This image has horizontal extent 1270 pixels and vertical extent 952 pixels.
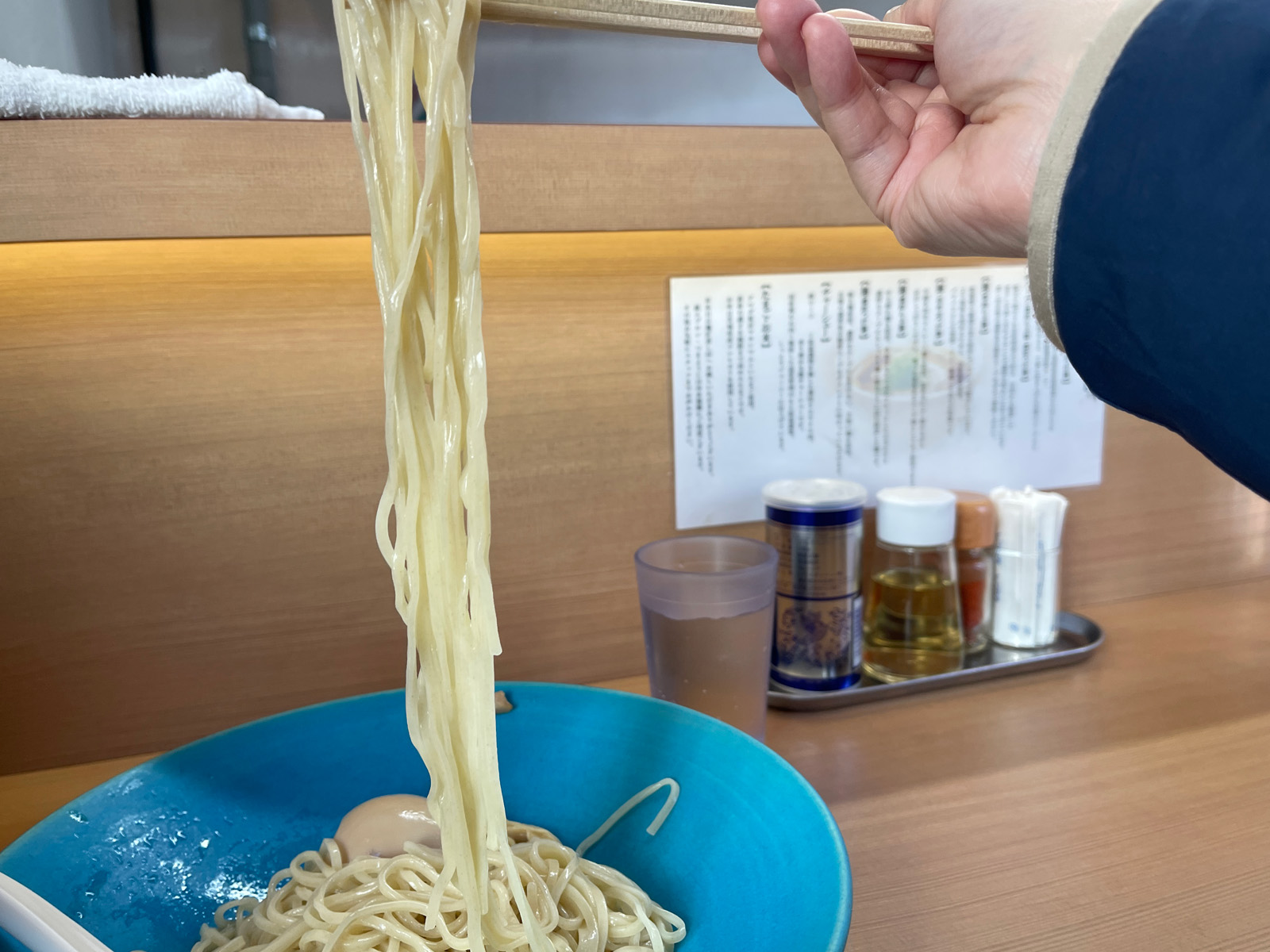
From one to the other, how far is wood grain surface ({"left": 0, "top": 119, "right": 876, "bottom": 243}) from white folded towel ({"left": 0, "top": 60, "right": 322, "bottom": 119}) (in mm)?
13

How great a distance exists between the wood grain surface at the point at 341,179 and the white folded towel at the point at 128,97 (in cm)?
1

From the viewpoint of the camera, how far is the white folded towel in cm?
69

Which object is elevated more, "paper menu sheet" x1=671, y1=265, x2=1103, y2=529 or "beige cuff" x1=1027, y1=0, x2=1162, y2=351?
"beige cuff" x1=1027, y1=0, x2=1162, y2=351

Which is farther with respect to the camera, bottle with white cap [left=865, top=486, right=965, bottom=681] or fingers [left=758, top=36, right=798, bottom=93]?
bottle with white cap [left=865, top=486, right=965, bottom=681]

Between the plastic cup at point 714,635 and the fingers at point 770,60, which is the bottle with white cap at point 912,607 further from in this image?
the fingers at point 770,60

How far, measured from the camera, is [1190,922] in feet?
2.12

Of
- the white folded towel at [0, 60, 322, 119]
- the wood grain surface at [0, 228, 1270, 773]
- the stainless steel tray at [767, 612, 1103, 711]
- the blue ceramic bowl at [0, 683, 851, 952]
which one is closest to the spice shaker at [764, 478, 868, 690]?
the stainless steel tray at [767, 612, 1103, 711]

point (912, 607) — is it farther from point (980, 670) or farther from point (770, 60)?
point (770, 60)

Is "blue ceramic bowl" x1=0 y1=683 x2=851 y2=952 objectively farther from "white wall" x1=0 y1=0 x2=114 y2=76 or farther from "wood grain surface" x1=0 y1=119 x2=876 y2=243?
"white wall" x1=0 y1=0 x2=114 y2=76

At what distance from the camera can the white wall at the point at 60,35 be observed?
0.75 meters

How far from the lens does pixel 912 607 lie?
1.05 meters

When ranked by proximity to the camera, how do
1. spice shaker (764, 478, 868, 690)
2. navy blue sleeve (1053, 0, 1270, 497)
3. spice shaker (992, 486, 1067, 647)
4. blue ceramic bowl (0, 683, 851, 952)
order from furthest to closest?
1. spice shaker (992, 486, 1067, 647)
2. spice shaker (764, 478, 868, 690)
3. blue ceramic bowl (0, 683, 851, 952)
4. navy blue sleeve (1053, 0, 1270, 497)

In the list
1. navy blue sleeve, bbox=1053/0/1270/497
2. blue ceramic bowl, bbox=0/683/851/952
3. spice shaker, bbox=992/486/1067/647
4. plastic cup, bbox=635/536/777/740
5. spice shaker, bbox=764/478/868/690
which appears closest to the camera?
navy blue sleeve, bbox=1053/0/1270/497

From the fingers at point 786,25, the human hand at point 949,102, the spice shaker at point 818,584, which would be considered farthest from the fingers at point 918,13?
the spice shaker at point 818,584
